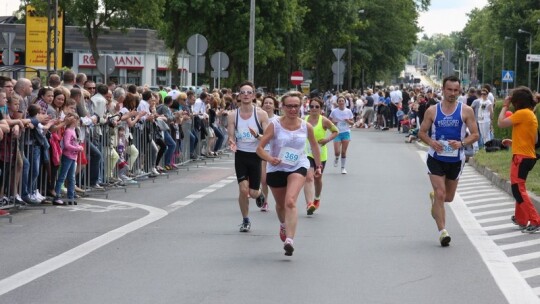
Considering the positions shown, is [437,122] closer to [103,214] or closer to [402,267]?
[402,267]

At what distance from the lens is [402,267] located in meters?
11.3

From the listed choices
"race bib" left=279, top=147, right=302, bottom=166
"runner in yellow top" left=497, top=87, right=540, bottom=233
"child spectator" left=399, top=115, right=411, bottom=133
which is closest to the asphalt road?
"runner in yellow top" left=497, top=87, right=540, bottom=233

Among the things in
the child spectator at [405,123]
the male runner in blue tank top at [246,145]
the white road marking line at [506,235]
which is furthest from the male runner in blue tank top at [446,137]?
the child spectator at [405,123]

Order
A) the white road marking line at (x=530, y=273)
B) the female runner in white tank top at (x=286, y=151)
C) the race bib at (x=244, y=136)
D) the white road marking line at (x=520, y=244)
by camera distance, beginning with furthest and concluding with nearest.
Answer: the race bib at (x=244, y=136) < the white road marking line at (x=520, y=244) < the female runner in white tank top at (x=286, y=151) < the white road marking line at (x=530, y=273)

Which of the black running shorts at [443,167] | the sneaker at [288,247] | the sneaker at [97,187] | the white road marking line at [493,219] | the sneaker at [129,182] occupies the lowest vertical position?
the sneaker at [129,182]

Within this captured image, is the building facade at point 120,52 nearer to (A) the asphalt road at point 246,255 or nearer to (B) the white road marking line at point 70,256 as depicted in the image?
(A) the asphalt road at point 246,255

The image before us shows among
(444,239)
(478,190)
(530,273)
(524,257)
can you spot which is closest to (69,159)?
(444,239)

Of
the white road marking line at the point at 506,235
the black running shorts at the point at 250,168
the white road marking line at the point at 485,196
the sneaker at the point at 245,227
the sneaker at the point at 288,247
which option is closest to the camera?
the sneaker at the point at 288,247

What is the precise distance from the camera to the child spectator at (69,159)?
17.2 meters

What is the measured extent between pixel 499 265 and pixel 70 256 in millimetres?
3831

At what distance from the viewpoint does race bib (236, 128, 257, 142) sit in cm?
1475

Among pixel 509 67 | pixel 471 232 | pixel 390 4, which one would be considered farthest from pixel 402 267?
pixel 509 67

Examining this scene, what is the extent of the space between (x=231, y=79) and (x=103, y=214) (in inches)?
1997

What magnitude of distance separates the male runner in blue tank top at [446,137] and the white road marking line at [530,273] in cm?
210
